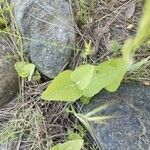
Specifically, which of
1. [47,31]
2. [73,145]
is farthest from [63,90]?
[47,31]

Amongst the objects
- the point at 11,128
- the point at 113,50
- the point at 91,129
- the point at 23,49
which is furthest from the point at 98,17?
the point at 11,128

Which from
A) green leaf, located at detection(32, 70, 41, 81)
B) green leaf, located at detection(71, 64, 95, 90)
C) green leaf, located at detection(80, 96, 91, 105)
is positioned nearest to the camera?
green leaf, located at detection(71, 64, 95, 90)

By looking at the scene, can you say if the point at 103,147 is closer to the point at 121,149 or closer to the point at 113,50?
the point at 121,149

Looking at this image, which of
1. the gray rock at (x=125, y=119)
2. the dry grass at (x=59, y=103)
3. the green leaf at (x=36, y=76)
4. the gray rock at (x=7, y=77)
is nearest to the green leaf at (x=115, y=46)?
the dry grass at (x=59, y=103)

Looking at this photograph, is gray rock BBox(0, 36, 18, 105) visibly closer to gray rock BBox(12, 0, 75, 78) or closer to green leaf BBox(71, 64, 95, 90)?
gray rock BBox(12, 0, 75, 78)

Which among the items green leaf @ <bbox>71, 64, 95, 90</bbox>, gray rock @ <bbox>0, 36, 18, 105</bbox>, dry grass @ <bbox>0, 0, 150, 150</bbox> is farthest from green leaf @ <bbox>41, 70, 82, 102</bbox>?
gray rock @ <bbox>0, 36, 18, 105</bbox>
